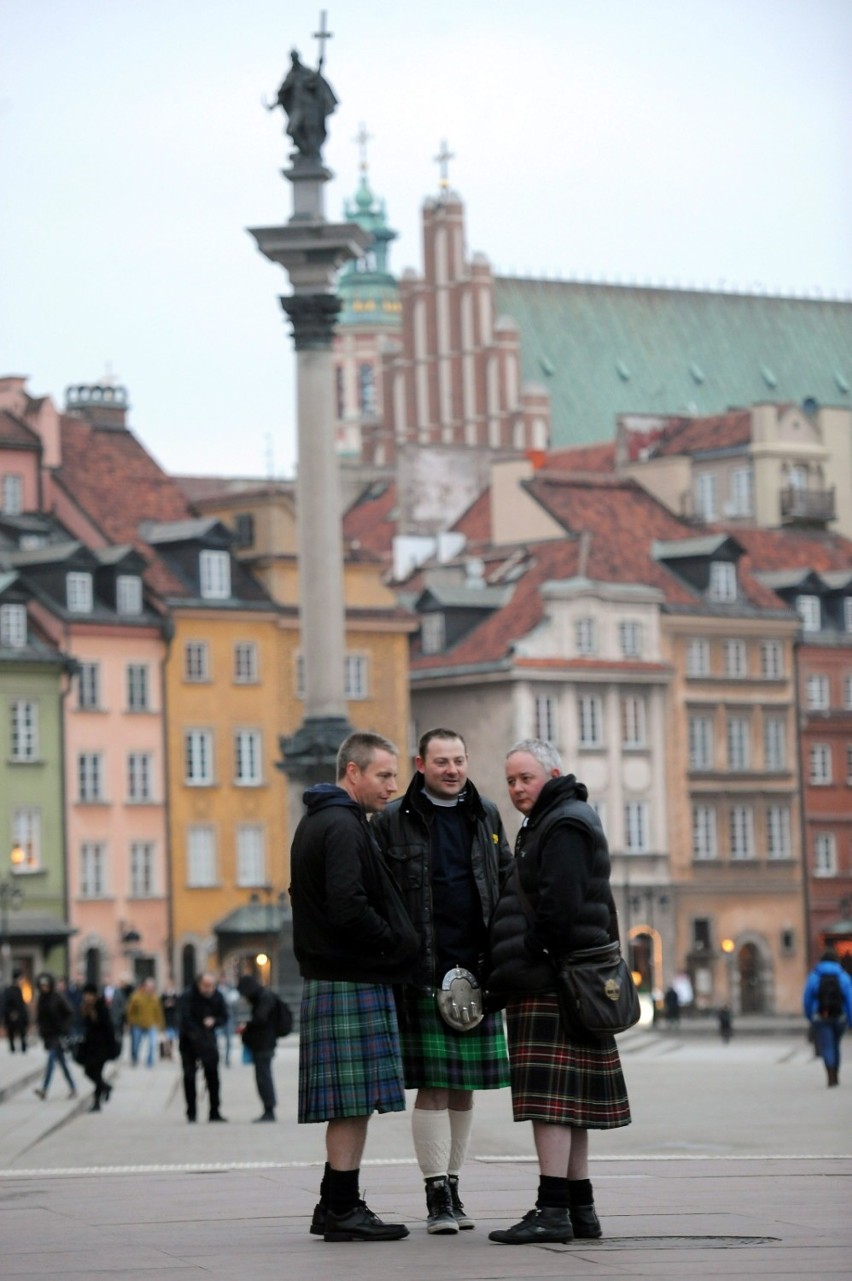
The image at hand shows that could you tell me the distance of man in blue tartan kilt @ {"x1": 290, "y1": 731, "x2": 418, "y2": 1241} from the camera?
11.1m

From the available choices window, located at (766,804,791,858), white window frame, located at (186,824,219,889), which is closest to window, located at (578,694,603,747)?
window, located at (766,804,791,858)

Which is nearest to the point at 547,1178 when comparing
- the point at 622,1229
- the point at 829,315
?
the point at 622,1229

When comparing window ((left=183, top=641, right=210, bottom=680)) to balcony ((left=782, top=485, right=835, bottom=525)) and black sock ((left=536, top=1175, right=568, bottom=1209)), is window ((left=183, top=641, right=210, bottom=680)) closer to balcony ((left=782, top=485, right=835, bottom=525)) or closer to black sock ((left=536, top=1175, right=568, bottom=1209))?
balcony ((left=782, top=485, right=835, bottom=525))

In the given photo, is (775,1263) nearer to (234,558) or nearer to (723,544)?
(234,558)

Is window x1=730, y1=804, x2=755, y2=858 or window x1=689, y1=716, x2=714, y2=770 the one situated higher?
window x1=689, y1=716, x2=714, y2=770

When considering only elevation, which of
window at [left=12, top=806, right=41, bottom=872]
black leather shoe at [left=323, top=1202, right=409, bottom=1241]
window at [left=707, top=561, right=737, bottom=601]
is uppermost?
window at [left=707, top=561, right=737, bottom=601]

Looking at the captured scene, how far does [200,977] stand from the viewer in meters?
26.5

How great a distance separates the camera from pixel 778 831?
81562 mm

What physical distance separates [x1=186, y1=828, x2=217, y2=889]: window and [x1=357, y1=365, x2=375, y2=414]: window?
82.9 metres

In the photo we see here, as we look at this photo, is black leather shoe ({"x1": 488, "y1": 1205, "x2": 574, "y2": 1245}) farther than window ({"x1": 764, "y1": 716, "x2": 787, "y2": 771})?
No

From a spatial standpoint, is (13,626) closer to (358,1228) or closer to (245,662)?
(245,662)

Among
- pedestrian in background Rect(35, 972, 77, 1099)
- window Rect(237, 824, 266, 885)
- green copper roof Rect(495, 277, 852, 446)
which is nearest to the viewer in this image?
pedestrian in background Rect(35, 972, 77, 1099)

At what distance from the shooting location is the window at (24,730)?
225 ft

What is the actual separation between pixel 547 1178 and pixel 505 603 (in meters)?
68.1
